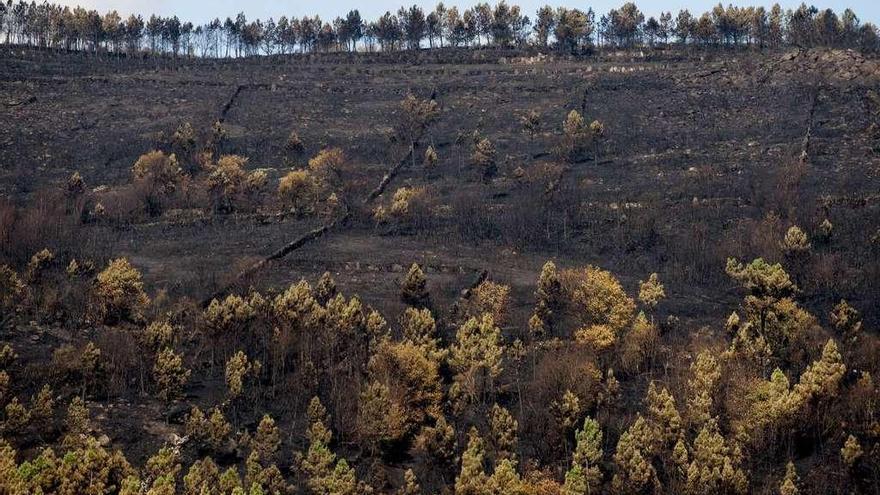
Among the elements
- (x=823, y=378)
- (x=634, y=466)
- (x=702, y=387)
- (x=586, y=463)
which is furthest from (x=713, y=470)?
(x=823, y=378)

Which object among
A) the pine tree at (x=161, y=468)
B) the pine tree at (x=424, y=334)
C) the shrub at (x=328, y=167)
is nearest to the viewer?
the pine tree at (x=161, y=468)

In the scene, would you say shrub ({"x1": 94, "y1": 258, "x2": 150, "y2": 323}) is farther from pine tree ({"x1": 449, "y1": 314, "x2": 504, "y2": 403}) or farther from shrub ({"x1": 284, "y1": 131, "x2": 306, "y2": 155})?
shrub ({"x1": 284, "y1": 131, "x2": 306, "y2": 155})

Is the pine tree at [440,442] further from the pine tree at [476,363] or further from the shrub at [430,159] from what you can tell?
the shrub at [430,159]

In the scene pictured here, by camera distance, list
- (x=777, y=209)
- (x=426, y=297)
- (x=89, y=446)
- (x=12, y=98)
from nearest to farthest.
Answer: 1. (x=89, y=446)
2. (x=426, y=297)
3. (x=777, y=209)
4. (x=12, y=98)

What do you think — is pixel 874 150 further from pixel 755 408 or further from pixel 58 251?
pixel 58 251

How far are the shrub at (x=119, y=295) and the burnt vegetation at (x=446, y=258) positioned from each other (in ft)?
0.68

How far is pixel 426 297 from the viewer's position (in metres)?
52.6

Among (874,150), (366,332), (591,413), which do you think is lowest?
(591,413)

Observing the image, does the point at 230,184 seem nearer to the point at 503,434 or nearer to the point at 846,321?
the point at 503,434

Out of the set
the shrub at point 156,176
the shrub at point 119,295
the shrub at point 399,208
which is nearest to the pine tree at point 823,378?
the shrub at point 119,295

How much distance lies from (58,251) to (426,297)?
82.7ft

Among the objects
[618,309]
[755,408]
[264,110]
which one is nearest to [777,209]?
[618,309]

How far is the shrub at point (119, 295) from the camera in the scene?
44.8 m

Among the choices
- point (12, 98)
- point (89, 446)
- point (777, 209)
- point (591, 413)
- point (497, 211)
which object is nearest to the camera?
point (89, 446)
